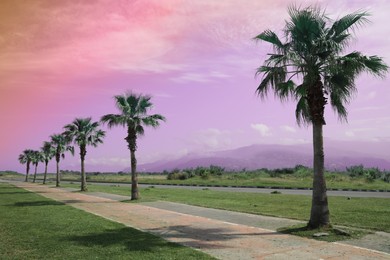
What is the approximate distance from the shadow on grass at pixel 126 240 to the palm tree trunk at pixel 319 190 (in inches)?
200

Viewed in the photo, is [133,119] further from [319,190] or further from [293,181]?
[293,181]

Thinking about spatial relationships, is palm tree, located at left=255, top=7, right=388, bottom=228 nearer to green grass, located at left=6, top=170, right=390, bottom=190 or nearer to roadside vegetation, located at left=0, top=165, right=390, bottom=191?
green grass, located at left=6, top=170, right=390, bottom=190

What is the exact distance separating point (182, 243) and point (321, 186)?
5.35m

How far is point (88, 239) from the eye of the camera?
493 inches

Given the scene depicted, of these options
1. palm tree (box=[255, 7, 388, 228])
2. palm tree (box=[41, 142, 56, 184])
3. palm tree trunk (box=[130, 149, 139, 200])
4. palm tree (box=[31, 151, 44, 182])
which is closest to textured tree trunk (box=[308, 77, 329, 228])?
palm tree (box=[255, 7, 388, 228])

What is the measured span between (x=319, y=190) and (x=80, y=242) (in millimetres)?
8015

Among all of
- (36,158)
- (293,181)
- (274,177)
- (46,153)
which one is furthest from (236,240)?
(36,158)

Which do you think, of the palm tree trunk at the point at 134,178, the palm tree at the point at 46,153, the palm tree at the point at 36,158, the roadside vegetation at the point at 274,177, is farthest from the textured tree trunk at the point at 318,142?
the palm tree at the point at 36,158

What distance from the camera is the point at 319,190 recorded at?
45.5ft

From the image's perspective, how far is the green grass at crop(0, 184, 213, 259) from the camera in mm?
10297

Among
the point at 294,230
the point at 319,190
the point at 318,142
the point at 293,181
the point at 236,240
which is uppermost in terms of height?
the point at 318,142

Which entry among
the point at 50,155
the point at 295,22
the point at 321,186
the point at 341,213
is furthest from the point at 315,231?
the point at 50,155

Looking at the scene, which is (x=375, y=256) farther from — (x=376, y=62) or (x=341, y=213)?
(x=341, y=213)

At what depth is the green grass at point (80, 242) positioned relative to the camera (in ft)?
33.8
